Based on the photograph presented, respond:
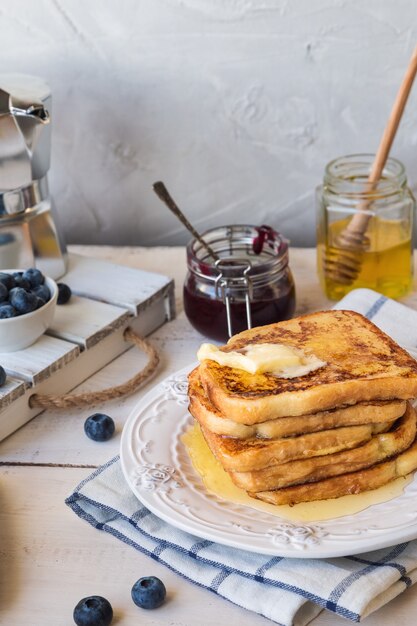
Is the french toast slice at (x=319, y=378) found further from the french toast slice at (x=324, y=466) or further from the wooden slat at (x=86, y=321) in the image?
the wooden slat at (x=86, y=321)

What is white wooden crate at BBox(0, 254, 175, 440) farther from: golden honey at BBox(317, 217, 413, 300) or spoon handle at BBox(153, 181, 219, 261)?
golden honey at BBox(317, 217, 413, 300)

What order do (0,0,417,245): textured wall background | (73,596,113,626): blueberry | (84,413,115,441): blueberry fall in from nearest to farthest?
(73,596,113,626): blueberry, (84,413,115,441): blueberry, (0,0,417,245): textured wall background

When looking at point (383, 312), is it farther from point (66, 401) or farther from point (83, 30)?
point (83, 30)

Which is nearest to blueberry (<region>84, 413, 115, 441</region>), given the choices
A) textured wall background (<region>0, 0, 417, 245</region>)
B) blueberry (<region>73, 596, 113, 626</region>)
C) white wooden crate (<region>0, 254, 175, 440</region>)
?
white wooden crate (<region>0, 254, 175, 440</region>)

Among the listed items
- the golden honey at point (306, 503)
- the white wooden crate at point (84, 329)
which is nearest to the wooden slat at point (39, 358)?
the white wooden crate at point (84, 329)

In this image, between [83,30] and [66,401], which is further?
[83,30]

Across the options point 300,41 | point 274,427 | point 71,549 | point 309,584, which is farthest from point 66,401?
point 300,41
